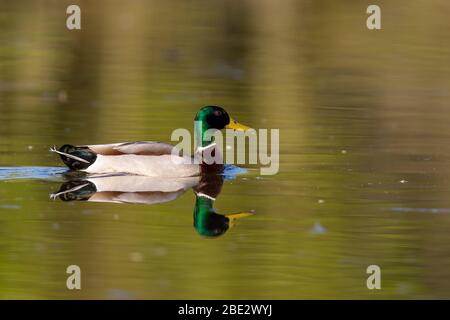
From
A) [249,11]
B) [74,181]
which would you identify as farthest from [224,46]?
[74,181]

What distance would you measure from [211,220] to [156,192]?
1.26 metres

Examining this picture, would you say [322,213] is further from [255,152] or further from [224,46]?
[224,46]

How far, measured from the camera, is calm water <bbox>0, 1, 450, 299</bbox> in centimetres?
840

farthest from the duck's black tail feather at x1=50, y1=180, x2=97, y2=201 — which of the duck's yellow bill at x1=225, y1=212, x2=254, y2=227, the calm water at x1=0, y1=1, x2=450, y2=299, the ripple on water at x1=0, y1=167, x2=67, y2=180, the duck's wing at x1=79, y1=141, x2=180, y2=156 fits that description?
the duck's yellow bill at x1=225, y1=212, x2=254, y2=227

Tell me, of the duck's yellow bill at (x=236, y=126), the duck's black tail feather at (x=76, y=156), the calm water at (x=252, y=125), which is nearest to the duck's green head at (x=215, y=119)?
the duck's yellow bill at (x=236, y=126)

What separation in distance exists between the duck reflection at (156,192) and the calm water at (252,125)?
0.12 metres

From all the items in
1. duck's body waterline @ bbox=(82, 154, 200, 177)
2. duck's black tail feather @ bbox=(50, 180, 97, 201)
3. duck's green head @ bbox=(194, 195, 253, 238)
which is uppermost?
duck's body waterline @ bbox=(82, 154, 200, 177)

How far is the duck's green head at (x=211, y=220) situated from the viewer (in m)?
9.50

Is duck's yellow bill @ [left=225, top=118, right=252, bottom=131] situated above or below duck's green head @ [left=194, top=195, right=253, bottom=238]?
above

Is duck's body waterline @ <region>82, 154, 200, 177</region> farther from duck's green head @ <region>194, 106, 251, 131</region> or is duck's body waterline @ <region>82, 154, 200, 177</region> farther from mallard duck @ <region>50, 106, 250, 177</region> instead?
duck's green head @ <region>194, 106, 251, 131</region>

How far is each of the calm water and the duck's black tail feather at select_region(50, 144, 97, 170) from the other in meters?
0.16

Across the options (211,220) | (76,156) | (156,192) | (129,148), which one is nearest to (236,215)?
(211,220)

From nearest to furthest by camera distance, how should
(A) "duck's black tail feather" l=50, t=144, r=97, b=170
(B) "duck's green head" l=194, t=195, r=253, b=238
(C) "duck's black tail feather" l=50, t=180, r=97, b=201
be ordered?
(B) "duck's green head" l=194, t=195, r=253, b=238
(C) "duck's black tail feather" l=50, t=180, r=97, b=201
(A) "duck's black tail feather" l=50, t=144, r=97, b=170

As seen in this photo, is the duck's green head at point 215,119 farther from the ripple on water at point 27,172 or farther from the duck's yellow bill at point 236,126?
the ripple on water at point 27,172
